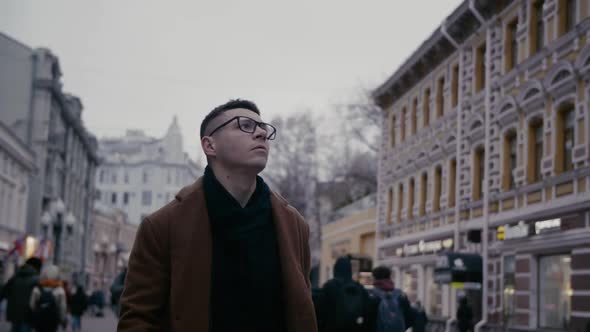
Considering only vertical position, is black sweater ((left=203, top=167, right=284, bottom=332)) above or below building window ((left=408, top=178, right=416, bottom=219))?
below

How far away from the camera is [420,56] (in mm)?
32656

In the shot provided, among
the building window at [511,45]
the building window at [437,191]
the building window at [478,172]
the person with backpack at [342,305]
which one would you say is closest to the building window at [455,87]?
the building window at [478,172]

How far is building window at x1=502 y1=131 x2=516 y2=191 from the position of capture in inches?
955

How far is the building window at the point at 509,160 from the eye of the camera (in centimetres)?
2425

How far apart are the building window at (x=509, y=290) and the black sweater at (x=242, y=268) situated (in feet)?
67.3

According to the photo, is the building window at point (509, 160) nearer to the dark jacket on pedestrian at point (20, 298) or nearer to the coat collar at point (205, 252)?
the dark jacket on pedestrian at point (20, 298)

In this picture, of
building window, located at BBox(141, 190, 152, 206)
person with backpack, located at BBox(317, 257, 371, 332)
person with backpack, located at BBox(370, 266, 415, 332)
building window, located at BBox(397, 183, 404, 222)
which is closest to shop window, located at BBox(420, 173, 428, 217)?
building window, located at BBox(397, 183, 404, 222)

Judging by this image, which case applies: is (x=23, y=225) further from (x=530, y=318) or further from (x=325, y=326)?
(x=325, y=326)

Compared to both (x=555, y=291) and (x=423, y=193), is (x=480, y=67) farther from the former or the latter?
(x=555, y=291)

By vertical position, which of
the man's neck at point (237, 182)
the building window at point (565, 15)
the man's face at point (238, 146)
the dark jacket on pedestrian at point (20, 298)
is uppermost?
the building window at point (565, 15)

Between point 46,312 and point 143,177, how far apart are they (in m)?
129

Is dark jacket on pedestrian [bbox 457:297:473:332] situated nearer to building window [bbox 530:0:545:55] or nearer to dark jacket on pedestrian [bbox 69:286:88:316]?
building window [bbox 530:0:545:55]

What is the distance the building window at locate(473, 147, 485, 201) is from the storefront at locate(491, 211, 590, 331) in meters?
2.68

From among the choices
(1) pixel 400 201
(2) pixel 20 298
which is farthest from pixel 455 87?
(2) pixel 20 298
